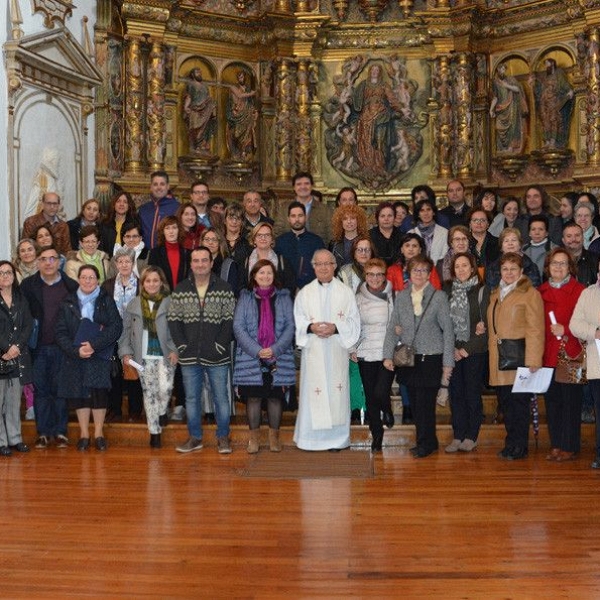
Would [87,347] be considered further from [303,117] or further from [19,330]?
[303,117]

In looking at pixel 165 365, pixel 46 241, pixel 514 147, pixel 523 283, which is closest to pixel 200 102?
pixel 514 147

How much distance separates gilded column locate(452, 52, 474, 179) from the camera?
632 inches

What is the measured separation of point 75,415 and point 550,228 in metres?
5.17

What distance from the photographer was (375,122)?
16.5 meters

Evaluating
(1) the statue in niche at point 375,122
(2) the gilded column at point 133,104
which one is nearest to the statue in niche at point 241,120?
(1) the statue in niche at point 375,122

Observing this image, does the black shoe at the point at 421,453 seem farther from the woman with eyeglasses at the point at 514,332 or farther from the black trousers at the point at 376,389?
the woman with eyeglasses at the point at 514,332

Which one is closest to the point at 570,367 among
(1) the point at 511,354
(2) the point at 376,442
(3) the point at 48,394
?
(1) the point at 511,354

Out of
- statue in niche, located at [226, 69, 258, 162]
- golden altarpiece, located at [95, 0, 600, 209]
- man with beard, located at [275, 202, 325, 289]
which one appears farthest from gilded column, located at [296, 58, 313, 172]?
man with beard, located at [275, 202, 325, 289]

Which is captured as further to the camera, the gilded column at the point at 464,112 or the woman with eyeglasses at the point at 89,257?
the gilded column at the point at 464,112

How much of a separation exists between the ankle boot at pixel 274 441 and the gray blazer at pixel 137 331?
1.12 meters

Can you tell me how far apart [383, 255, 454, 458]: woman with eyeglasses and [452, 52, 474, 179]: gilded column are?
22.8 feet

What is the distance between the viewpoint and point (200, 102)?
1584 centimetres

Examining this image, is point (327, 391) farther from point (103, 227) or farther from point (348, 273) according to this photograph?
point (103, 227)

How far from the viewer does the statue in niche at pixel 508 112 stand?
51.8 ft
